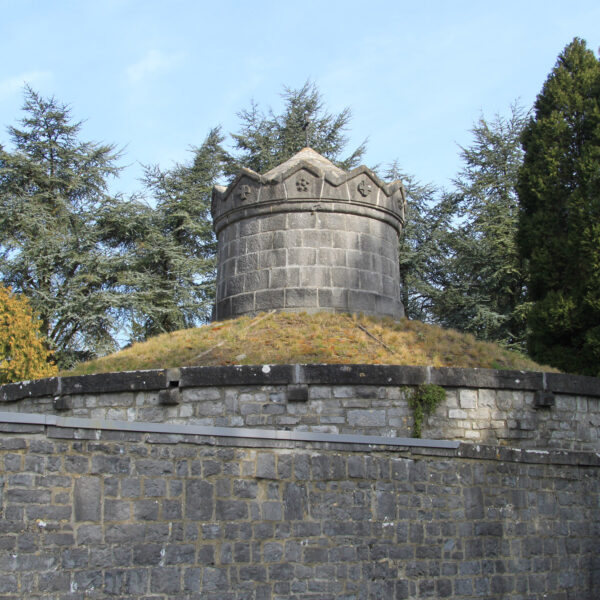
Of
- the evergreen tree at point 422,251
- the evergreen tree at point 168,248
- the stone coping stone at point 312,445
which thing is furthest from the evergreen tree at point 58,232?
the stone coping stone at point 312,445

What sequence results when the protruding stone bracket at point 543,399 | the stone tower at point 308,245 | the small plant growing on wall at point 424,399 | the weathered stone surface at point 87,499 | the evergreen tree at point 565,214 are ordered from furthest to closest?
the evergreen tree at point 565,214
the stone tower at point 308,245
the protruding stone bracket at point 543,399
the small plant growing on wall at point 424,399
the weathered stone surface at point 87,499

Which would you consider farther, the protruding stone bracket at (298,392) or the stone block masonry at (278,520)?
the protruding stone bracket at (298,392)

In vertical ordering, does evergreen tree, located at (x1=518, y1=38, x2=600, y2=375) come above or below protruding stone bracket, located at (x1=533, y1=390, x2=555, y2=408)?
above

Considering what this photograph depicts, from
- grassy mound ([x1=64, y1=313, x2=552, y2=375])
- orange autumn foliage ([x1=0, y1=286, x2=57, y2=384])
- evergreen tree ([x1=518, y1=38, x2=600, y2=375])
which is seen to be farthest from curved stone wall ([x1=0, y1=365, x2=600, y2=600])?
orange autumn foliage ([x1=0, y1=286, x2=57, y2=384])

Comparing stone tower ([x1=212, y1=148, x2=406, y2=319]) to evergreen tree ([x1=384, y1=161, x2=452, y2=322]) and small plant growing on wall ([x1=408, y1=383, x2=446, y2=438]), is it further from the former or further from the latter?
evergreen tree ([x1=384, y1=161, x2=452, y2=322])

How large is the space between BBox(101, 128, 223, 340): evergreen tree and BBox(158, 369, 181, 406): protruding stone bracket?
13.8 metres

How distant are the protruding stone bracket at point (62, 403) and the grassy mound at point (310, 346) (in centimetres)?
83

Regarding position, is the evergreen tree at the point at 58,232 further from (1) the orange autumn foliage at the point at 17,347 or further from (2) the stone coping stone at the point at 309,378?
(2) the stone coping stone at the point at 309,378

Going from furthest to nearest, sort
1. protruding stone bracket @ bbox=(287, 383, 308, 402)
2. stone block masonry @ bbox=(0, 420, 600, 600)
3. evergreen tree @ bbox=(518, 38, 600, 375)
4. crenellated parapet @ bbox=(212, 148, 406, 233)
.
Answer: evergreen tree @ bbox=(518, 38, 600, 375), crenellated parapet @ bbox=(212, 148, 406, 233), protruding stone bracket @ bbox=(287, 383, 308, 402), stone block masonry @ bbox=(0, 420, 600, 600)

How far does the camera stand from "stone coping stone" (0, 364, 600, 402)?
1041 cm

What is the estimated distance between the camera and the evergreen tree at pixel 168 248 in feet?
82.1

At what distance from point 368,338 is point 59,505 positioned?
706 centimetres

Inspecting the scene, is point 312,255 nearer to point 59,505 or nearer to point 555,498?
point 555,498

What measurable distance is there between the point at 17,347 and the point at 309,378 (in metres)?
11.7
